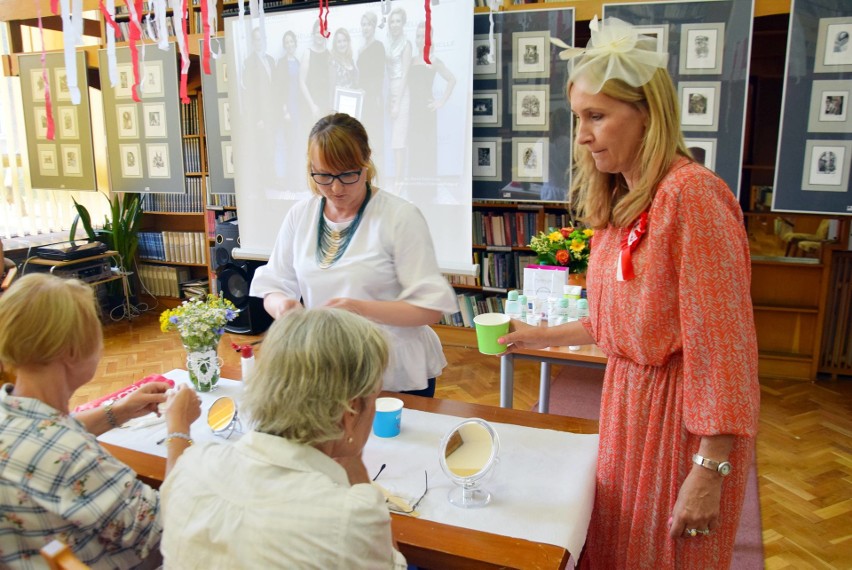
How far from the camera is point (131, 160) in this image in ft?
19.1

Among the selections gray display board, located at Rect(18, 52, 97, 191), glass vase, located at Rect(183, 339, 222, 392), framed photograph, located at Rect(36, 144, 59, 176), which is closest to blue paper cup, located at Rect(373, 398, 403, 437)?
glass vase, located at Rect(183, 339, 222, 392)

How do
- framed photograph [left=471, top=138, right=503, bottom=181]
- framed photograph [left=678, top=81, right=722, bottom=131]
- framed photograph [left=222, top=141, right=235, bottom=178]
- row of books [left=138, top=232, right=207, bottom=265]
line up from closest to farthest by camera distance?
framed photograph [left=678, top=81, right=722, bottom=131] < framed photograph [left=471, top=138, right=503, bottom=181] < framed photograph [left=222, top=141, right=235, bottom=178] < row of books [left=138, top=232, right=207, bottom=265]

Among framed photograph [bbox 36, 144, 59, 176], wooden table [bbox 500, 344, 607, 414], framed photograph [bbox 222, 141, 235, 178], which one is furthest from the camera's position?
framed photograph [bbox 36, 144, 59, 176]

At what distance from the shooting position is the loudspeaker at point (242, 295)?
559 centimetres

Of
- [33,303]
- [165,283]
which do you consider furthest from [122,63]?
[33,303]

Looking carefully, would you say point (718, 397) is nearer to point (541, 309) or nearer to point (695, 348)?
point (695, 348)

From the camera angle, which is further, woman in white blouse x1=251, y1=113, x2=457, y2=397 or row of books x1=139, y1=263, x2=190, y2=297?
row of books x1=139, y1=263, x2=190, y2=297

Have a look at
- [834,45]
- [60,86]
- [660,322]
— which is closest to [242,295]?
[60,86]

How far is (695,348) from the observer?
1.17 m

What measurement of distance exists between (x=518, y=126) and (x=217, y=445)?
3.83 meters

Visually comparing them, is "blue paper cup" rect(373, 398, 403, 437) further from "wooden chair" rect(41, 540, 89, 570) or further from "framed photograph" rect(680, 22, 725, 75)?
"framed photograph" rect(680, 22, 725, 75)

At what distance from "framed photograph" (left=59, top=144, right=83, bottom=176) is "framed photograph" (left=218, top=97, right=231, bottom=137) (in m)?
1.69

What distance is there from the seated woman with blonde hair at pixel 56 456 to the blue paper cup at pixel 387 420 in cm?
57

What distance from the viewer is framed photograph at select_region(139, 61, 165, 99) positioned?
5480 millimetres
